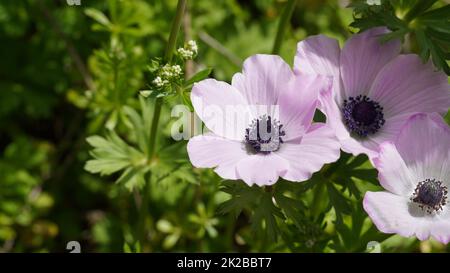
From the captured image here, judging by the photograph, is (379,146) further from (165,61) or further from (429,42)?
(165,61)

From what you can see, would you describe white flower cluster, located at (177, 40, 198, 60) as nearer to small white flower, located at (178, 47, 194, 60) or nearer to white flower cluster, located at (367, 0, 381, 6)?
small white flower, located at (178, 47, 194, 60)

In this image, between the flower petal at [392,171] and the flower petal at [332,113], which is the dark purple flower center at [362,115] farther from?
the flower petal at [392,171]

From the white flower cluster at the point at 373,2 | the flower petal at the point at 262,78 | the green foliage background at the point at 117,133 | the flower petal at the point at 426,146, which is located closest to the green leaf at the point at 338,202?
the green foliage background at the point at 117,133

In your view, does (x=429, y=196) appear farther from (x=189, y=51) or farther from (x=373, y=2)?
(x=189, y=51)

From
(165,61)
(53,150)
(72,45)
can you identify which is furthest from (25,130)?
(165,61)

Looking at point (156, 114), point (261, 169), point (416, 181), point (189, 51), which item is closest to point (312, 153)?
point (261, 169)

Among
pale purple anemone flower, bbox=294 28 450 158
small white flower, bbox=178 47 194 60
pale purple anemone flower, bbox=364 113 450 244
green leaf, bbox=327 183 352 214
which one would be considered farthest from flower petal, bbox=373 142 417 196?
small white flower, bbox=178 47 194 60
